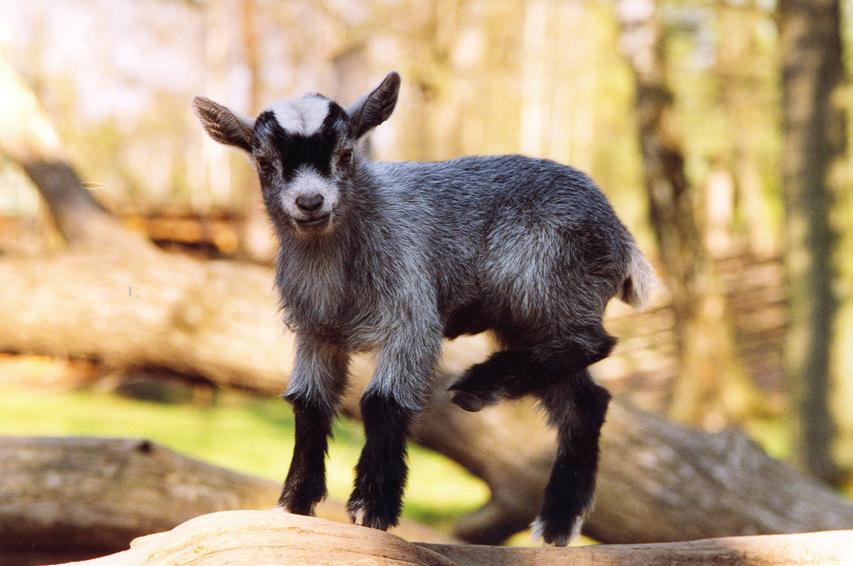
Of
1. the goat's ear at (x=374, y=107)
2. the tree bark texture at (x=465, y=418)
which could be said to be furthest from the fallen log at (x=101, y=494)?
the goat's ear at (x=374, y=107)

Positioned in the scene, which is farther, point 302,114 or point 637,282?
point 637,282

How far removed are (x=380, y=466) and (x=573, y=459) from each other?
105cm

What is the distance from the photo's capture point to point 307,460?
10.8ft

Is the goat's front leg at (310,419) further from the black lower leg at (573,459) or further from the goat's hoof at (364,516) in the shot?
the black lower leg at (573,459)

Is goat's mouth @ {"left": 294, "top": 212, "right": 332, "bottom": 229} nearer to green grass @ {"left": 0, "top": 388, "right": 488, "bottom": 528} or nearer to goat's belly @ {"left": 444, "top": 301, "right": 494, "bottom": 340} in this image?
goat's belly @ {"left": 444, "top": 301, "right": 494, "bottom": 340}

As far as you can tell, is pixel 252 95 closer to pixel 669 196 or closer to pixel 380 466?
pixel 669 196

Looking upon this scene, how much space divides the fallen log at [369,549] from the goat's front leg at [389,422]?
111mm

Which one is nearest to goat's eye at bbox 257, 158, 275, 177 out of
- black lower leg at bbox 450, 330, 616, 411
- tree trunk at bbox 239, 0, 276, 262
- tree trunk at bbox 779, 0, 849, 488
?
black lower leg at bbox 450, 330, 616, 411

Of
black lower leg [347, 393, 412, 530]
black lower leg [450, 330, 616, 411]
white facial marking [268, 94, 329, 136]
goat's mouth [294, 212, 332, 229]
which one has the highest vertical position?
white facial marking [268, 94, 329, 136]

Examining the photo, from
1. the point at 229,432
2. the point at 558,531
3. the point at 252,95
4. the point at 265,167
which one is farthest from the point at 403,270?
the point at 229,432

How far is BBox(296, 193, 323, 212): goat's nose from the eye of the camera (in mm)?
2869

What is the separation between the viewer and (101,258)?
23.7ft

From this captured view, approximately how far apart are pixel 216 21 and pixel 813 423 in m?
22.2

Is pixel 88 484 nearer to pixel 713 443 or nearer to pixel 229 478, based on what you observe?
pixel 229 478
